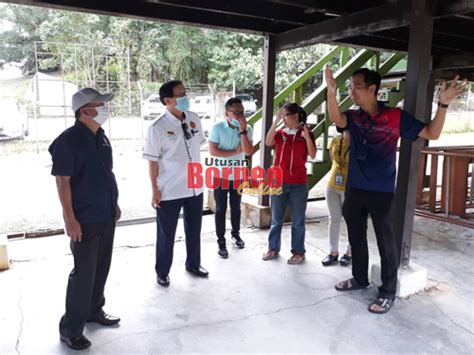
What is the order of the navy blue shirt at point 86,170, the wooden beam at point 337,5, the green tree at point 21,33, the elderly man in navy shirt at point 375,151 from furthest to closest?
the green tree at point 21,33, the wooden beam at point 337,5, the elderly man in navy shirt at point 375,151, the navy blue shirt at point 86,170

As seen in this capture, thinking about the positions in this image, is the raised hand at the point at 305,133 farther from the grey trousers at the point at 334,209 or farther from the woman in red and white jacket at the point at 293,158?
the grey trousers at the point at 334,209

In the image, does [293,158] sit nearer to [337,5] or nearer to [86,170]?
[337,5]

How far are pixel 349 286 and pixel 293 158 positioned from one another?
3.95 feet

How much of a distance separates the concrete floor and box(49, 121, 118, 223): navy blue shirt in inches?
33.8

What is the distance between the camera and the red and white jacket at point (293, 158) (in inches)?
139

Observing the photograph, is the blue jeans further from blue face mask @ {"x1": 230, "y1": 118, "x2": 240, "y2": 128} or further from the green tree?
the green tree

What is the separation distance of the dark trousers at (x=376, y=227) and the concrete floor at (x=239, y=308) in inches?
9.8

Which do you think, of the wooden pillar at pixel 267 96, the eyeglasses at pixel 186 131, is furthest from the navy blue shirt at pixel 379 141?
the wooden pillar at pixel 267 96

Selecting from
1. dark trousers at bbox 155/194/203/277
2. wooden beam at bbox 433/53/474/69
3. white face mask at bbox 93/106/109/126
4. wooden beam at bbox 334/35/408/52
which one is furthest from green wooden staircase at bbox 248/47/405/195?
white face mask at bbox 93/106/109/126

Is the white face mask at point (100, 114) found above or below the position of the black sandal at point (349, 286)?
above

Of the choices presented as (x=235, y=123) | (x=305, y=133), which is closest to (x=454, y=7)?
(x=305, y=133)

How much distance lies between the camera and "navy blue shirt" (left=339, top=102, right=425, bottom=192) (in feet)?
8.98

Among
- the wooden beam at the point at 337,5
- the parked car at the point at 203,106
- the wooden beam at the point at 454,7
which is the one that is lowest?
the parked car at the point at 203,106

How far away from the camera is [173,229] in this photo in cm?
319
